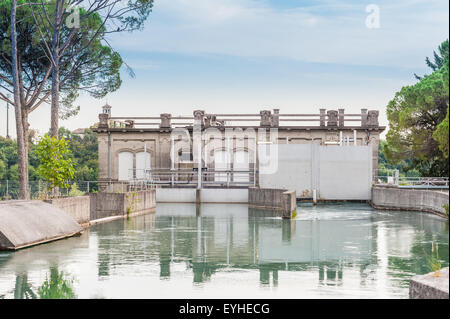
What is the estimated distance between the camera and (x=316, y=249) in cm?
1534

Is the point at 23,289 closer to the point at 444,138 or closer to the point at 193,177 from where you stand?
the point at 444,138

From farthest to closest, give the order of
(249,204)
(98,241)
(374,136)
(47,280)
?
(374,136)
(249,204)
(98,241)
(47,280)

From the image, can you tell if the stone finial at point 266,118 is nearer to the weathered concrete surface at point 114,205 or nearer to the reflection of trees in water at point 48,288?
the weathered concrete surface at point 114,205

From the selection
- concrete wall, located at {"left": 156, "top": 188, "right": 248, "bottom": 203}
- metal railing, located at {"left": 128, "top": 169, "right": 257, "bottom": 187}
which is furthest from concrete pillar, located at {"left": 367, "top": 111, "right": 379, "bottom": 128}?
concrete wall, located at {"left": 156, "top": 188, "right": 248, "bottom": 203}

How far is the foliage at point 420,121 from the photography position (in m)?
34.8

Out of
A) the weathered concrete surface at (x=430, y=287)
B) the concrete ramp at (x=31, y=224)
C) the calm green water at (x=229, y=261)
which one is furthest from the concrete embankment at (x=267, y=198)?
the weathered concrete surface at (x=430, y=287)

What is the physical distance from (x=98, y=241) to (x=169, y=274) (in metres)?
5.66

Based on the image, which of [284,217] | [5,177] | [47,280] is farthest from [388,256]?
[5,177]

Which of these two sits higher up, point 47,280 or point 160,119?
point 160,119

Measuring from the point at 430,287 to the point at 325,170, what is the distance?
28.7 metres

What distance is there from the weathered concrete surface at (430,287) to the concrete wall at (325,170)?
92.6 feet

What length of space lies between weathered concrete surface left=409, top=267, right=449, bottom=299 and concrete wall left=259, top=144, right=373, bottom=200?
28236 millimetres

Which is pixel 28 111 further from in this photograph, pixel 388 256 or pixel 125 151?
pixel 388 256

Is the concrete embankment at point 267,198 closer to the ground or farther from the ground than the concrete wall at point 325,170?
closer to the ground
